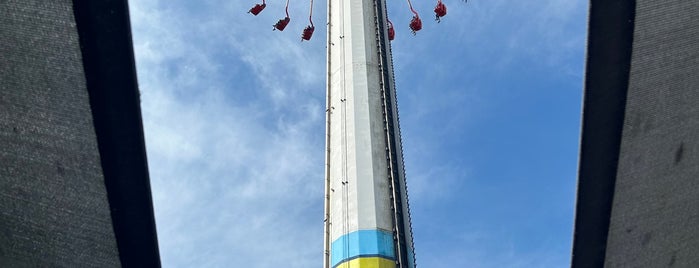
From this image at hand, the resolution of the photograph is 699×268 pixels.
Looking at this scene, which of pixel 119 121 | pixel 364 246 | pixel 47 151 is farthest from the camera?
pixel 364 246

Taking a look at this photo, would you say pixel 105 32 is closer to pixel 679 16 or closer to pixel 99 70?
pixel 99 70

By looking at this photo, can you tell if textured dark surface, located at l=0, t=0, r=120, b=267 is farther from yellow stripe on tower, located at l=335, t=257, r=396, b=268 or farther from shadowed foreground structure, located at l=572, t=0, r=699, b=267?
yellow stripe on tower, located at l=335, t=257, r=396, b=268

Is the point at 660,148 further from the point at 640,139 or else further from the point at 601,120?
the point at 601,120

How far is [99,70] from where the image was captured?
44.2ft

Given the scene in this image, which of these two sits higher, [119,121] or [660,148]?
[119,121]

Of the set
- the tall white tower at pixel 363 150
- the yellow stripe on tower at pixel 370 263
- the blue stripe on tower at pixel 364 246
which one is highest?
the tall white tower at pixel 363 150

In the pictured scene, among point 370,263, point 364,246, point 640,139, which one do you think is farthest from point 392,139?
point 640,139

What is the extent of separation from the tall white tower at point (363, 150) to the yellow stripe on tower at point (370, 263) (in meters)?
0.04

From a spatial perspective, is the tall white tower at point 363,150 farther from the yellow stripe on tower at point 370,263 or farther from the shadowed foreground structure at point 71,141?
the shadowed foreground structure at point 71,141

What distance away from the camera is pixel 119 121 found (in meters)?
13.9

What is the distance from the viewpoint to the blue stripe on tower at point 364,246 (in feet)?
101

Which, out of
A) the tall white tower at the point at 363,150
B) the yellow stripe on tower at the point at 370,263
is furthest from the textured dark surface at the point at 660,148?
the tall white tower at the point at 363,150

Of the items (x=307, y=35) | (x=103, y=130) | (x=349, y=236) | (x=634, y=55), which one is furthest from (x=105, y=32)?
(x=307, y=35)

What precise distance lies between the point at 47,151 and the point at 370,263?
706 inches
